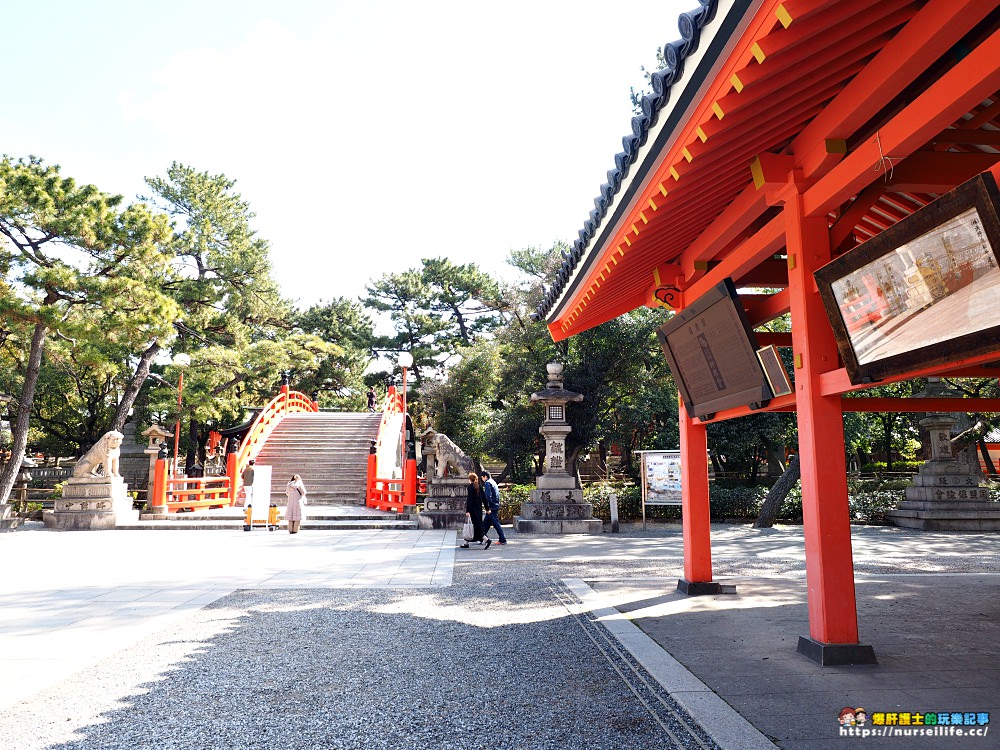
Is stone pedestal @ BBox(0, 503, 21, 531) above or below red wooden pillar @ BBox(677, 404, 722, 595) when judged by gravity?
below

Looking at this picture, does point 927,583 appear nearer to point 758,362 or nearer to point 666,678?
point 758,362

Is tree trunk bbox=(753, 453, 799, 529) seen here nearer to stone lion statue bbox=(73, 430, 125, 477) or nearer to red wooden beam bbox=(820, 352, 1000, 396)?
red wooden beam bbox=(820, 352, 1000, 396)

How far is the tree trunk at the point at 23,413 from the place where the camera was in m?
16.2

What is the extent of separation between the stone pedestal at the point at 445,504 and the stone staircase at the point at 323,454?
5144 mm

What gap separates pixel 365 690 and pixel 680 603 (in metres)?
3.27

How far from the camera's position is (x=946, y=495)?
14.3 meters

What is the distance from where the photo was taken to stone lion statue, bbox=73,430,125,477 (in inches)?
592

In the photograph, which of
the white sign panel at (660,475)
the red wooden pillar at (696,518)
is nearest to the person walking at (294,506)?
the white sign panel at (660,475)

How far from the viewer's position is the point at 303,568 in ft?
29.7

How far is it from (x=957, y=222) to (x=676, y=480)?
11.8 m

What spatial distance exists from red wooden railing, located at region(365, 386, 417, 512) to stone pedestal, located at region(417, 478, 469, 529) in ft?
3.66

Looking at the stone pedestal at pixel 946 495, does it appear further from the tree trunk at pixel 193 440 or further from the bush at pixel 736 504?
the tree trunk at pixel 193 440

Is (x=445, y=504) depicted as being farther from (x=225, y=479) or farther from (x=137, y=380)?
(x=137, y=380)

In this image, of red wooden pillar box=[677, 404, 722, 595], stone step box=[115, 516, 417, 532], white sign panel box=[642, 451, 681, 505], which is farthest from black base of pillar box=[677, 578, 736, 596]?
stone step box=[115, 516, 417, 532]
